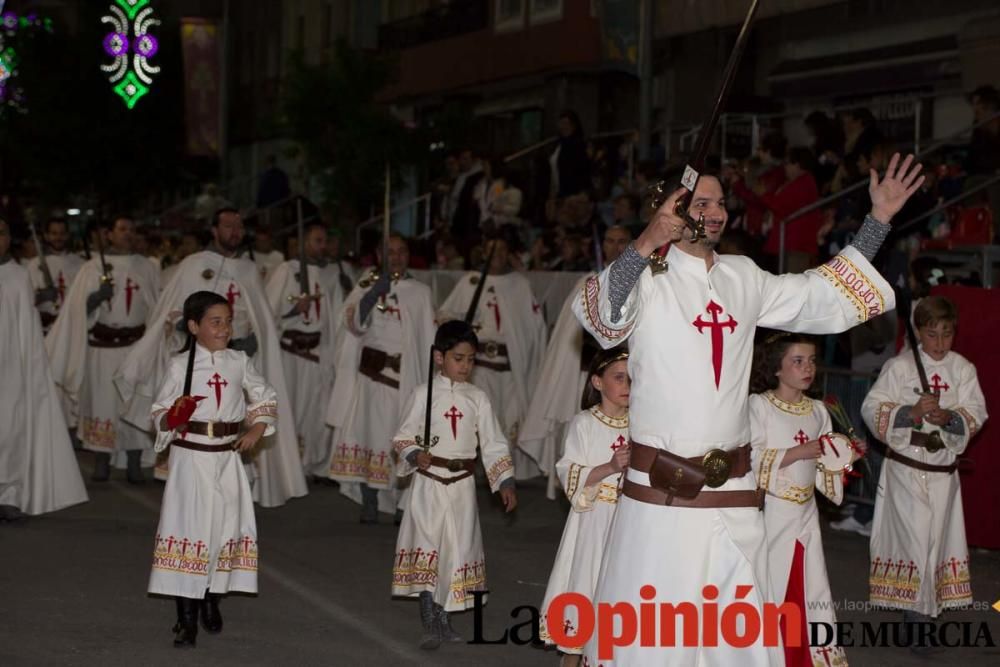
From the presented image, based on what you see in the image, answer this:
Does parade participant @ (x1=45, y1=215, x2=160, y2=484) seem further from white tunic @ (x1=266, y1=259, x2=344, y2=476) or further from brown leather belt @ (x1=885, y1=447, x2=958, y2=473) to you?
brown leather belt @ (x1=885, y1=447, x2=958, y2=473)

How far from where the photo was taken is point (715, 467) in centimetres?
570

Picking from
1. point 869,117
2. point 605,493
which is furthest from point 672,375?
point 869,117

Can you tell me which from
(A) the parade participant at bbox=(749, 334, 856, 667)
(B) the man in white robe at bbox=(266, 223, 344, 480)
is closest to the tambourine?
(A) the parade participant at bbox=(749, 334, 856, 667)

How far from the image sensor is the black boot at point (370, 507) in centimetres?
1237

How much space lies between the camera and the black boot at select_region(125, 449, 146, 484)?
14070 mm

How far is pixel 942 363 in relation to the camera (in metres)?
9.07

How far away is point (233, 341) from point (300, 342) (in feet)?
9.01

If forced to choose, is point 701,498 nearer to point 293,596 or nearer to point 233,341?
point 293,596

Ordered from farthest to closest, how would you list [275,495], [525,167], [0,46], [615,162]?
[0,46]
[525,167]
[615,162]
[275,495]

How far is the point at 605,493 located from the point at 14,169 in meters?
44.1

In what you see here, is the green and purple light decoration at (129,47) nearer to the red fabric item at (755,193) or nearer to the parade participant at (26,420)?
the red fabric item at (755,193)

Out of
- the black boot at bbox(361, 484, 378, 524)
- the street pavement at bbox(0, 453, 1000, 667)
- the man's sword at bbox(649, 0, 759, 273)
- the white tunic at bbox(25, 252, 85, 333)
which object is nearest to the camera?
the man's sword at bbox(649, 0, 759, 273)

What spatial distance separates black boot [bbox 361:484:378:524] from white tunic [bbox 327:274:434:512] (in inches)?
4.4

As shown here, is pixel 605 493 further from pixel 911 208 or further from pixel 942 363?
pixel 911 208
